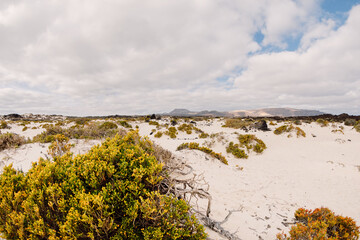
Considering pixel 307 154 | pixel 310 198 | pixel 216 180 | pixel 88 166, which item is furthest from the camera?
pixel 307 154

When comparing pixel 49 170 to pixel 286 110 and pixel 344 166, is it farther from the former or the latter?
pixel 286 110

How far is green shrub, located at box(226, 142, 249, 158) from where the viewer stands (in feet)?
39.6

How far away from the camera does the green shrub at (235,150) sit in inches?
475

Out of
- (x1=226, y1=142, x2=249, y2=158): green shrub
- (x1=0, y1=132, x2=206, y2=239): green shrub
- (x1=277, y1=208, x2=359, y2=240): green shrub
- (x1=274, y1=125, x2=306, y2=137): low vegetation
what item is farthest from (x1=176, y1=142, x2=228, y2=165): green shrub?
(x1=274, y1=125, x2=306, y2=137): low vegetation

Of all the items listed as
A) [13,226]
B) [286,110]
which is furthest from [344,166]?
→ [286,110]

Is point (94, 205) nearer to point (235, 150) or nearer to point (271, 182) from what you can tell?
point (271, 182)

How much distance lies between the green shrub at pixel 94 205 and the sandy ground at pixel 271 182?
45.4 inches

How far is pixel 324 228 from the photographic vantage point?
3160 millimetres

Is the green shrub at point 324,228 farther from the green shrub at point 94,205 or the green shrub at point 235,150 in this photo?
the green shrub at point 235,150

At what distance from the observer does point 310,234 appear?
3.20 m

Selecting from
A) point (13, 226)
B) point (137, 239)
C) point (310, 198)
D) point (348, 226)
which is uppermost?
point (13, 226)

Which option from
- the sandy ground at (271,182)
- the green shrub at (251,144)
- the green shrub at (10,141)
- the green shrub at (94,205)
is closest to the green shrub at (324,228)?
the sandy ground at (271,182)

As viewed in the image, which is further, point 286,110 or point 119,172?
point 286,110

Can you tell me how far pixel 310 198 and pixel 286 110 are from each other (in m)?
199
